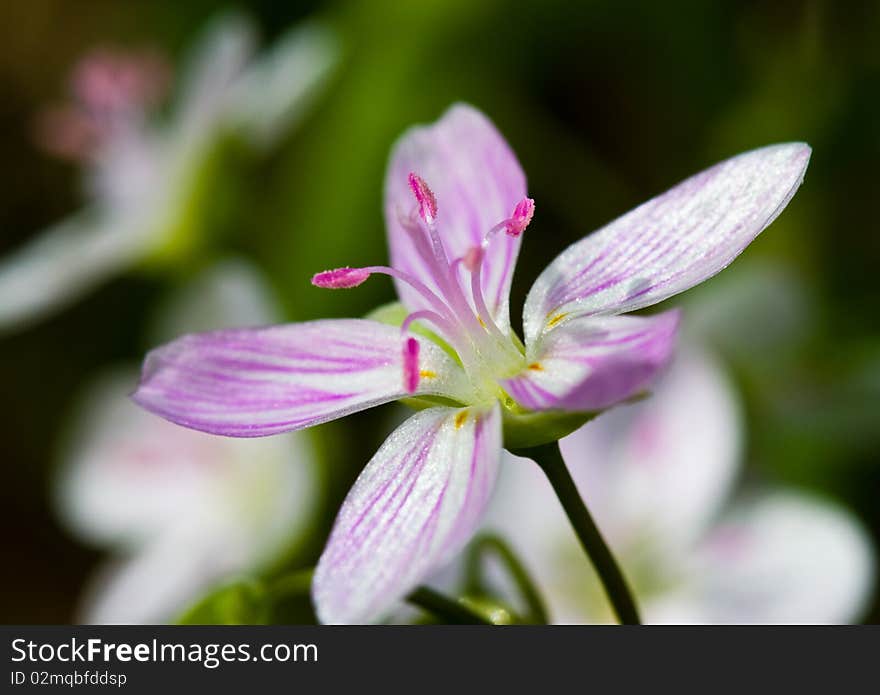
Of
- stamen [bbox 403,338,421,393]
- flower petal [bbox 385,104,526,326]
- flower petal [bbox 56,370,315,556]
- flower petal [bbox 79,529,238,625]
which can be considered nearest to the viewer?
stamen [bbox 403,338,421,393]

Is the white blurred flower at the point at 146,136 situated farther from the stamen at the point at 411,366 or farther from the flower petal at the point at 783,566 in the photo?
the stamen at the point at 411,366

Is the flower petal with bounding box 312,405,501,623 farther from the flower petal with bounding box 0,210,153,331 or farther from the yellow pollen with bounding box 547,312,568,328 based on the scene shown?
the flower petal with bounding box 0,210,153,331

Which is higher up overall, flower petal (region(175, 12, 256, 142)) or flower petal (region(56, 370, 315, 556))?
flower petal (region(175, 12, 256, 142))

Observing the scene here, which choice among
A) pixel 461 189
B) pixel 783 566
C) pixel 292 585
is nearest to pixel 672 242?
pixel 461 189

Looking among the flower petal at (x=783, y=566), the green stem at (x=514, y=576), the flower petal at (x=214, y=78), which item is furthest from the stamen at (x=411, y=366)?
the flower petal at (x=214, y=78)

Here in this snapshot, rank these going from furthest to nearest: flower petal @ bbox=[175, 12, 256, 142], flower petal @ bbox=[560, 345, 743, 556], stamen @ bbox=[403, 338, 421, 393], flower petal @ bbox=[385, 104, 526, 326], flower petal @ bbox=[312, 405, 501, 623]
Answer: flower petal @ bbox=[175, 12, 256, 142] → flower petal @ bbox=[560, 345, 743, 556] → flower petal @ bbox=[385, 104, 526, 326] → stamen @ bbox=[403, 338, 421, 393] → flower petal @ bbox=[312, 405, 501, 623]

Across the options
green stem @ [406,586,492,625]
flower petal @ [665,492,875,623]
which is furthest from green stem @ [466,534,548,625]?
flower petal @ [665,492,875,623]

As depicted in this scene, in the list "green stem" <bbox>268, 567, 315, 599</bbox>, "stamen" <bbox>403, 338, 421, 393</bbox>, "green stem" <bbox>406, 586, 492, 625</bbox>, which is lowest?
"green stem" <bbox>406, 586, 492, 625</bbox>
